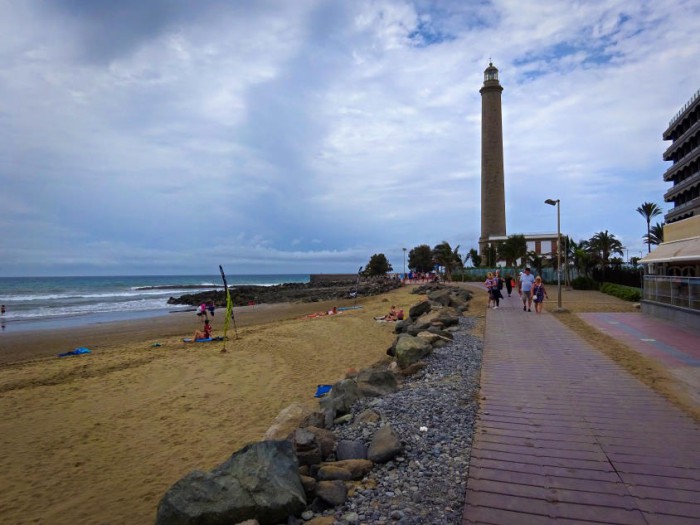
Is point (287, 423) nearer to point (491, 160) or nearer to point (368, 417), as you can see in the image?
point (368, 417)

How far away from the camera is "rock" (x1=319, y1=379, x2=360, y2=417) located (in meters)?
6.71

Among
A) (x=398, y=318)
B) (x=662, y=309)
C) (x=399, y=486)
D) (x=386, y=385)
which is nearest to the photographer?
(x=399, y=486)

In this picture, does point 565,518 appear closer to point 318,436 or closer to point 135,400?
point 318,436

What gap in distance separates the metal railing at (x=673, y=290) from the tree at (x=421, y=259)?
223ft

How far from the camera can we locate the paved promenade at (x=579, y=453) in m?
3.50

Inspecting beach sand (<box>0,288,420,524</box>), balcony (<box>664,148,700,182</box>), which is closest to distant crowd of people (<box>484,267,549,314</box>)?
beach sand (<box>0,288,420,524</box>)

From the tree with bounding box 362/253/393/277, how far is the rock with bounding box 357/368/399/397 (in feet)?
287

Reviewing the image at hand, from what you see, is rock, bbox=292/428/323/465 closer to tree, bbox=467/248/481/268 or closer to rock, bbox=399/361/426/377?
rock, bbox=399/361/426/377

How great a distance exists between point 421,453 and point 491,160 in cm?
6798

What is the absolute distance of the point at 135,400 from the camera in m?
9.38

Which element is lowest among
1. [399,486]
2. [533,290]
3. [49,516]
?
[49,516]

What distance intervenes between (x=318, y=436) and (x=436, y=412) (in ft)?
5.70

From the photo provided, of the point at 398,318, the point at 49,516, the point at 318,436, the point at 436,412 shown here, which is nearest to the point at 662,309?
the point at 398,318

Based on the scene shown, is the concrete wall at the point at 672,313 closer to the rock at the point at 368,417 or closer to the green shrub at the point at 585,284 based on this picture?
the rock at the point at 368,417
